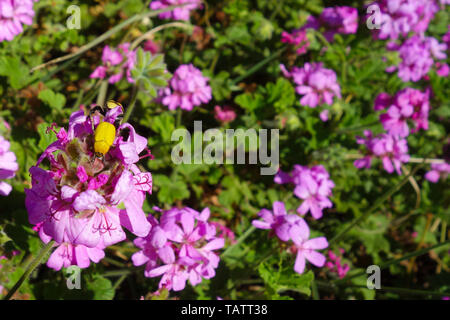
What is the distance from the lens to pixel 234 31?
359cm

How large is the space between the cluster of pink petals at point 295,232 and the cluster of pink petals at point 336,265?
30.2 inches

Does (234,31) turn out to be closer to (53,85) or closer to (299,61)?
(299,61)

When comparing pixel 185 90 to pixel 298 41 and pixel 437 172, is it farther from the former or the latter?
pixel 437 172

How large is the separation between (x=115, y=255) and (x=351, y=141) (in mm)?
2056

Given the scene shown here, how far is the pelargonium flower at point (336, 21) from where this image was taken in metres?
3.51

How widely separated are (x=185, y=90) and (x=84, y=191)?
5.71 feet

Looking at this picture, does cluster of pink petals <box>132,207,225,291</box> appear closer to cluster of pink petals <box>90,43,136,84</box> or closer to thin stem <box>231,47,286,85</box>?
cluster of pink petals <box>90,43,136,84</box>

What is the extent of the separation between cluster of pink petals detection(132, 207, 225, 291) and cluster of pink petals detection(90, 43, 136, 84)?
1268 mm

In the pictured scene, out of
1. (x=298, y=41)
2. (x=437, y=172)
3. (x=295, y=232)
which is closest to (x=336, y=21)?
(x=298, y=41)

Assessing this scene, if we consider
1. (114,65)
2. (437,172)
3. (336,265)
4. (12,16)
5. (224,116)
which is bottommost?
(336,265)

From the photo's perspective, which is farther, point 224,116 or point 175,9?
point 175,9

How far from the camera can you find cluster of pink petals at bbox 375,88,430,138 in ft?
10.1

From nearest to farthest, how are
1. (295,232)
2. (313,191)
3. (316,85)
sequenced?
(295,232)
(313,191)
(316,85)

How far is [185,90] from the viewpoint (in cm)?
287
